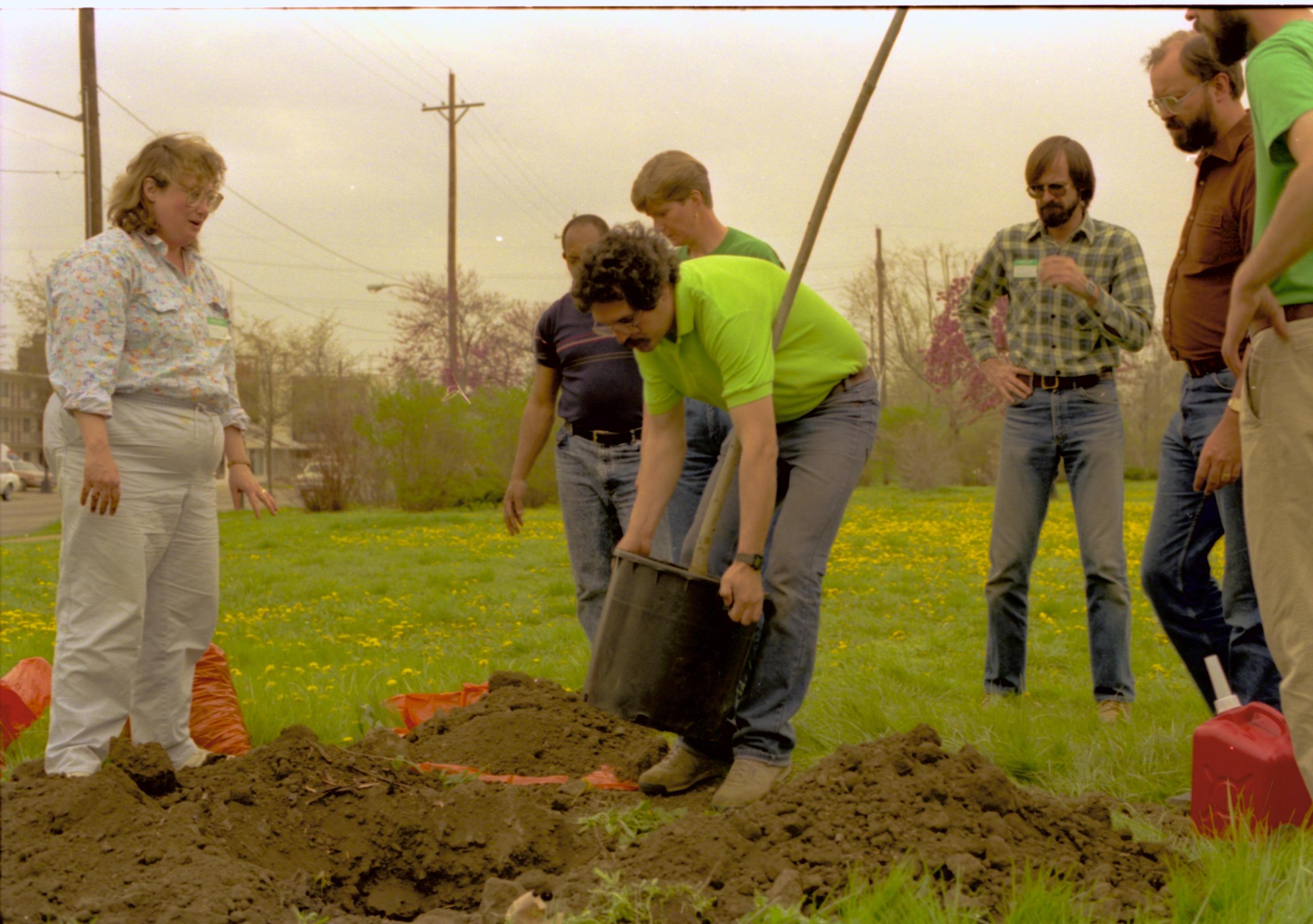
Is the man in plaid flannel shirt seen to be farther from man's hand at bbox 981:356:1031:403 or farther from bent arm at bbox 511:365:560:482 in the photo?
bent arm at bbox 511:365:560:482

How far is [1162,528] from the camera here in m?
2.91

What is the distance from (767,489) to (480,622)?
437 centimetres

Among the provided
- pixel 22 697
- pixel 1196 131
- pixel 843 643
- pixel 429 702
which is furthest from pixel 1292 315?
pixel 843 643

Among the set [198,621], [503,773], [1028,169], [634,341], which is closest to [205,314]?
[198,621]

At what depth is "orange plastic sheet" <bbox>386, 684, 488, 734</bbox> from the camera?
3680 millimetres

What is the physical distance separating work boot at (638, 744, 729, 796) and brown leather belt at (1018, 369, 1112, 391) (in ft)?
5.30

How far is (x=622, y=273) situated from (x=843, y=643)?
3787 millimetres

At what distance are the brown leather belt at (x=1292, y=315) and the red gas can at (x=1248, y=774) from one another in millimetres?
798

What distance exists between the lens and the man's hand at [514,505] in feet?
12.5

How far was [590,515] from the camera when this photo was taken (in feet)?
12.0

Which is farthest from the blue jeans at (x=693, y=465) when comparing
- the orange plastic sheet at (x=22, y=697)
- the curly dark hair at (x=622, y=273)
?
the orange plastic sheet at (x=22, y=697)

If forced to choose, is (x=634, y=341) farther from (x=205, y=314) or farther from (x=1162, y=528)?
(x=1162, y=528)

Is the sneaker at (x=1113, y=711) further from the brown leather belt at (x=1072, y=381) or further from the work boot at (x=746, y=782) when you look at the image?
the work boot at (x=746, y=782)

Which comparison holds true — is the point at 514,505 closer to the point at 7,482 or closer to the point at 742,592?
the point at 742,592
